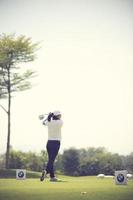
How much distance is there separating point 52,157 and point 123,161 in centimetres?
208

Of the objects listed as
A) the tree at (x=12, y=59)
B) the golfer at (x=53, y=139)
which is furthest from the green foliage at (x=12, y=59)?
the golfer at (x=53, y=139)

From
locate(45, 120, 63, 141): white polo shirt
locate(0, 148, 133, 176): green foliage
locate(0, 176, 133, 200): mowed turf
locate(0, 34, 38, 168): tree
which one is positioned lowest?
locate(0, 176, 133, 200): mowed turf

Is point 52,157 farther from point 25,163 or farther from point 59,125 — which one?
point 25,163

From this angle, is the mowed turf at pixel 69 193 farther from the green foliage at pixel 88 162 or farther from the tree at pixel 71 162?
the tree at pixel 71 162

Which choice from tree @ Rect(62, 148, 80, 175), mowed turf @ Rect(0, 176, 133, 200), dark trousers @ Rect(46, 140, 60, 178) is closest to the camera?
mowed turf @ Rect(0, 176, 133, 200)

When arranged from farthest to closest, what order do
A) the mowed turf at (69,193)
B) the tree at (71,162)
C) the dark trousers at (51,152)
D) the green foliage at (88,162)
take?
the tree at (71,162) < the green foliage at (88,162) < the dark trousers at (51,152) < the mowed turf at (69,193)

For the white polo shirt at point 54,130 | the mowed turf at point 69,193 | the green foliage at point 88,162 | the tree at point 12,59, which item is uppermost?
the tree at point 12,59

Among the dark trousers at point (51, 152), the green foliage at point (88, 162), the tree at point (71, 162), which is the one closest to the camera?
the dark trousers at point (51, 152)

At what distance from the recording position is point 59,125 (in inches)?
226

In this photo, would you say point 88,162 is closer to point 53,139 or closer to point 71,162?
point 71,162

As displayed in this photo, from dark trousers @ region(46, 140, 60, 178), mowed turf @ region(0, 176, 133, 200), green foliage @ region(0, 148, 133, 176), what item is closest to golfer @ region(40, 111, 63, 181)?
dark trousers @ region(46, 140, 60, 178)

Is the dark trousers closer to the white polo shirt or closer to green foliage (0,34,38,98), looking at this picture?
the white polo shirt

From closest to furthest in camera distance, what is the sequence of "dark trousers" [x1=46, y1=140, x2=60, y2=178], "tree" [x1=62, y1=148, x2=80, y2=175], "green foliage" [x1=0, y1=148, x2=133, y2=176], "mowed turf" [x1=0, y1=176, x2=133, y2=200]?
1. "mowed turf" [x1=0, y1=176, x2=133, y2=200]
2. "dark trousers" [x1=46, y1=140, x2=60, y2=178]
3. "green foliage" [x1=0, y1=148, x2=133, y2=176]
4. "tree" [x1=62, y1=148, x2=80, y2=175]

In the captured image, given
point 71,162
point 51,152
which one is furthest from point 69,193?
point 71,162
